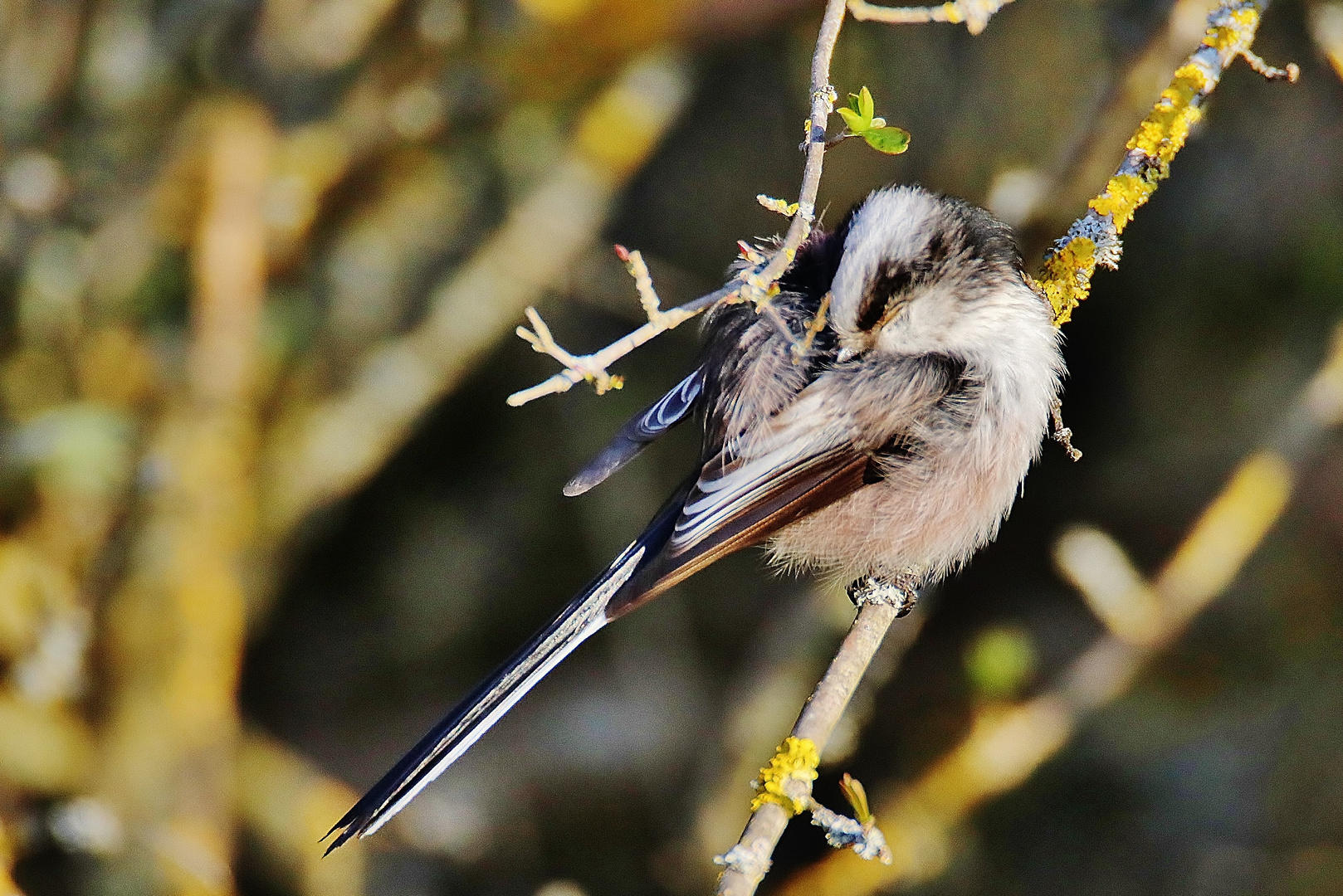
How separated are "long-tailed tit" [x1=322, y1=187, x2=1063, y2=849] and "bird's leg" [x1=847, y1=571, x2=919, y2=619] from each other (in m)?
0.01

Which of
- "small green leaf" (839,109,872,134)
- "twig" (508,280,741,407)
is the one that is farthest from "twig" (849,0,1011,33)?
"twig" (508,280,741,407)

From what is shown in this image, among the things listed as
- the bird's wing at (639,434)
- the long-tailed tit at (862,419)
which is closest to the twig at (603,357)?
the long-tailed tit at (862,419)

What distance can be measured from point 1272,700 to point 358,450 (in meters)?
2.99

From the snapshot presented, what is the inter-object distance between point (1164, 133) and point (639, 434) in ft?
4.57

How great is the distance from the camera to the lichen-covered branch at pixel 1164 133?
101 inches

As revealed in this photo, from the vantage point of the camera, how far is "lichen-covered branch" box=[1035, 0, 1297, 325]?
8.39 feet

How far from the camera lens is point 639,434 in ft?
9.11

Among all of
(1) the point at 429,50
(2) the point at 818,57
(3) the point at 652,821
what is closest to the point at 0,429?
(1) the point at 429,50

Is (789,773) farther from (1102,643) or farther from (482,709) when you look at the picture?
(1102,643)

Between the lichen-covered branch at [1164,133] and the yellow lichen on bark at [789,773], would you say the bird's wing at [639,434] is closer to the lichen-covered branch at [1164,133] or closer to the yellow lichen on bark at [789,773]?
the yellow lichen on bark at [789,773]

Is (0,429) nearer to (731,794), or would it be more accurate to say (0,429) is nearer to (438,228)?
(438,228)

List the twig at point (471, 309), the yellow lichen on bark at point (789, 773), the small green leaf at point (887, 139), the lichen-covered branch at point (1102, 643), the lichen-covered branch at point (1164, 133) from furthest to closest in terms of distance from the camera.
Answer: the twig at point (471, 309), the lichen-covered branch at point (1102, 643), the lichen-covered branch at point (1164, 133), the yellow lichen on bark at point (789, 773), the small green leaf at point (887, 139)

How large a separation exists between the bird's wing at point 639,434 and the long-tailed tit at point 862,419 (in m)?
0.08

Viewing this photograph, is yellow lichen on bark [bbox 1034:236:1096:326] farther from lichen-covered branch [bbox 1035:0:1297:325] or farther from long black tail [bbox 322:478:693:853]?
long black tail [bbox 322:478:693:853]
